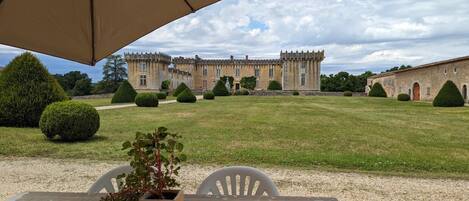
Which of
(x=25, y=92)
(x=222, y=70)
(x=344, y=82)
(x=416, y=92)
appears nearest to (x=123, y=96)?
(x=25, y=92)

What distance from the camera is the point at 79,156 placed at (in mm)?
6922

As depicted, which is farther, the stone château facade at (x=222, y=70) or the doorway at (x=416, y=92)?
the stone château facade at (x=222, y=70)

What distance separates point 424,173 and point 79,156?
540cm

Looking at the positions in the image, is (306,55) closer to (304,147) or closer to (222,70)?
(222,70)

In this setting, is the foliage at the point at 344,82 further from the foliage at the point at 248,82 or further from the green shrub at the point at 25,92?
the green shrub at the point at 25,92

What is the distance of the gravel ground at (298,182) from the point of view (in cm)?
467

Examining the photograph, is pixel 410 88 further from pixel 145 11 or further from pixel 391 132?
pixel 145 11

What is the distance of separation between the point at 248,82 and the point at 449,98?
36.7 m

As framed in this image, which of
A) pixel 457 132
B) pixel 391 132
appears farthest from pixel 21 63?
pixel 457 132

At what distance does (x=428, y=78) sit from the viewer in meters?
33.1

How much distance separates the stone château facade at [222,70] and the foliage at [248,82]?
2064 millimetres

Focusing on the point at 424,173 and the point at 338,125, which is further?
the point at 338,125

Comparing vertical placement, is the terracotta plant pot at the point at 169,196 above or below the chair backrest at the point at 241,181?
above

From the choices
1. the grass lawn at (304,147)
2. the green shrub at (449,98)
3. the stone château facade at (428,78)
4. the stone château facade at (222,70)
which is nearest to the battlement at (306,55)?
the stone château facade at (222,70)
